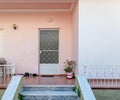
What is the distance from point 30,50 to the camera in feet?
31.2

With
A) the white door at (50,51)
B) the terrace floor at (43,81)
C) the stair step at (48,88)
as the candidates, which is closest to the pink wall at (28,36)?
the white door at (50,51)

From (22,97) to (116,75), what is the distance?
3245 mm

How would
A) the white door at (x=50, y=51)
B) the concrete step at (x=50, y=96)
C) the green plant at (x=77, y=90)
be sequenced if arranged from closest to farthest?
the green plant at (x=77, y=90) → the concrete step at (x=50, y=96) → the white door at (x=50, y=51)

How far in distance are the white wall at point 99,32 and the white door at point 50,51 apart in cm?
234

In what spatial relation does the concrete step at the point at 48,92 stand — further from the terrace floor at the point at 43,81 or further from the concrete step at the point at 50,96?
the terrace floor at the point at 43,81

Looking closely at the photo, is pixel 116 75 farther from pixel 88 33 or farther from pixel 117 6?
pixel 117 6

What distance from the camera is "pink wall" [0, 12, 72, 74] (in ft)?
30.8

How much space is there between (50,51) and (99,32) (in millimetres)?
2865

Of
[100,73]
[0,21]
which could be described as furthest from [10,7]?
[100,73]

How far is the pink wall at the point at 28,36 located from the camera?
30.8ft

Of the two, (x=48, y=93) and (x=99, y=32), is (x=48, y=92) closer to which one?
(x=48, y=93)

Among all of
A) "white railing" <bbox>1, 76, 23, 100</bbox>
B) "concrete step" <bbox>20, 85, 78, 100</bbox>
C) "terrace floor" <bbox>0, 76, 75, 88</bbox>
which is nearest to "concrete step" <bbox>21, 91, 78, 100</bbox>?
"concrete step" <bbox>20, 85, 78, 100</bbox>

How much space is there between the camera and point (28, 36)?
945 cm

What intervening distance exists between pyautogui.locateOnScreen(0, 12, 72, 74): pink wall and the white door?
21cm
